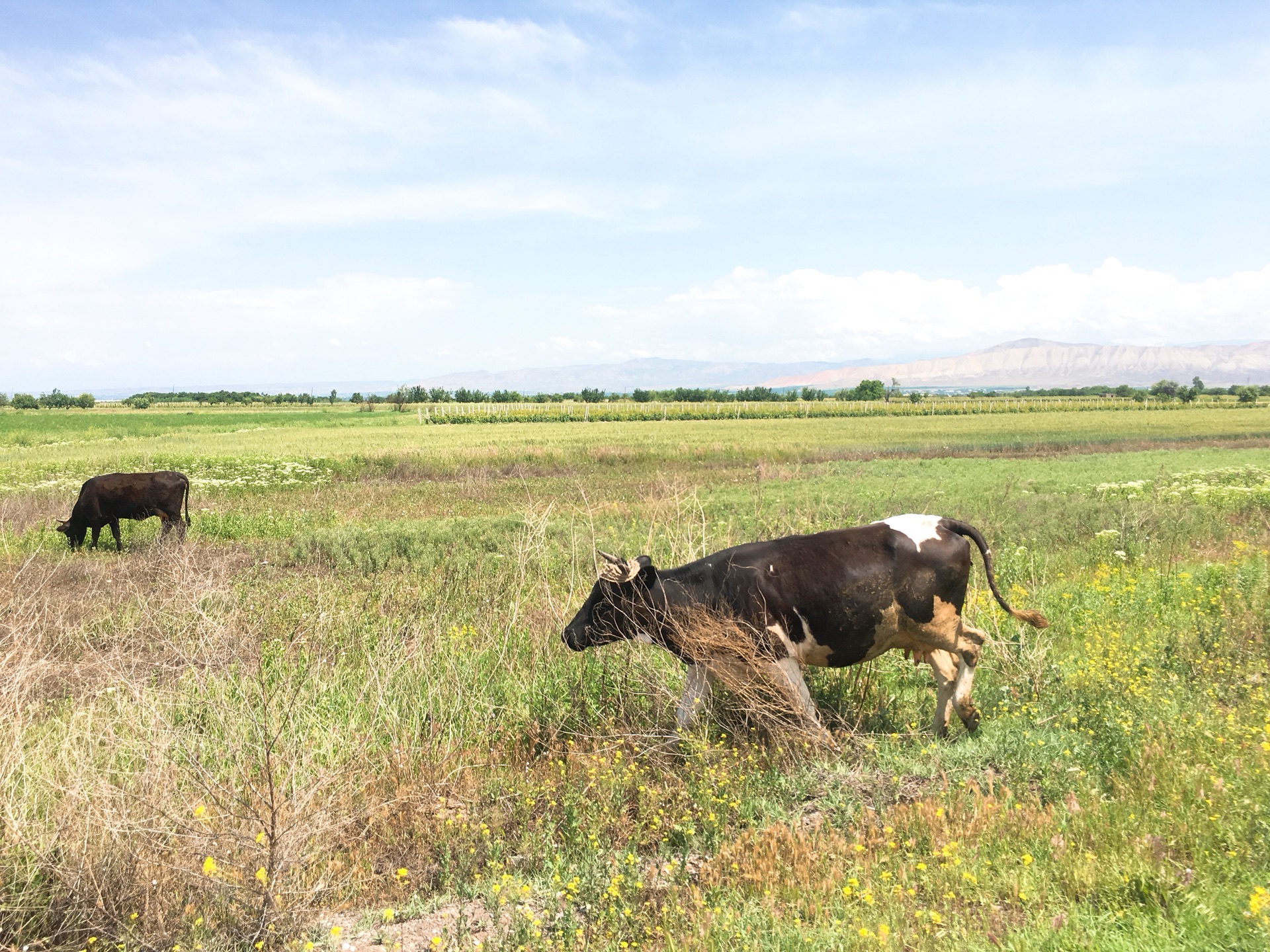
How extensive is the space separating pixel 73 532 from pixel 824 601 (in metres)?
16.4

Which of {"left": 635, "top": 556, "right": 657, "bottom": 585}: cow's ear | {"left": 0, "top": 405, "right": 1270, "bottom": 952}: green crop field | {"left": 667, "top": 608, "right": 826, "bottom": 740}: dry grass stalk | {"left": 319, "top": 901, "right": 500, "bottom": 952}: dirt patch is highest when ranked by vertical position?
{"left": 635, "top": 556, "right": 657, "bottom": 585}: cow's ear

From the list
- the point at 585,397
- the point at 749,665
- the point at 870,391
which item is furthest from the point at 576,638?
the point at 870,391

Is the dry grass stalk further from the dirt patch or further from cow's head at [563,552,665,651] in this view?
the dirt patch

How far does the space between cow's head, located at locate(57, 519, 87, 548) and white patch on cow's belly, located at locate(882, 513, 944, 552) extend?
1651 cm

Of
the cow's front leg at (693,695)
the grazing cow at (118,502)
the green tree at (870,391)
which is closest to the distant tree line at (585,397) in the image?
the green tree at (870,391)

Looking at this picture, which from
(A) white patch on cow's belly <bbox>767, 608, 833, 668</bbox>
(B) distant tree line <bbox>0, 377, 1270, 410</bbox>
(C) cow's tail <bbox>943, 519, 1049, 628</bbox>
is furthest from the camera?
(B) distant tree line <bbox>0, 377, 1270, 410</bbox>

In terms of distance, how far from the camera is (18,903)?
4.02 meters

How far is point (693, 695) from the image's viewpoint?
20.1 feet

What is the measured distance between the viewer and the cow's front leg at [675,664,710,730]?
6023 mm

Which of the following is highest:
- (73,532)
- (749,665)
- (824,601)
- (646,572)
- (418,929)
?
(646,572)

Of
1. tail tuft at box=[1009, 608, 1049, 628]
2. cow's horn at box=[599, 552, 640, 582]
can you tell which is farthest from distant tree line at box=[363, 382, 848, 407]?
cow's horn at box=[599, 552, 640, 582]

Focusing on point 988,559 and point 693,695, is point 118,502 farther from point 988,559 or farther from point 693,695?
point 988,559

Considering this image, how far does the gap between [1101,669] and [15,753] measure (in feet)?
26.3

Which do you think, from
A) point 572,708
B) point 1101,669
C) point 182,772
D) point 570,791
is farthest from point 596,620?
point 1101,669
